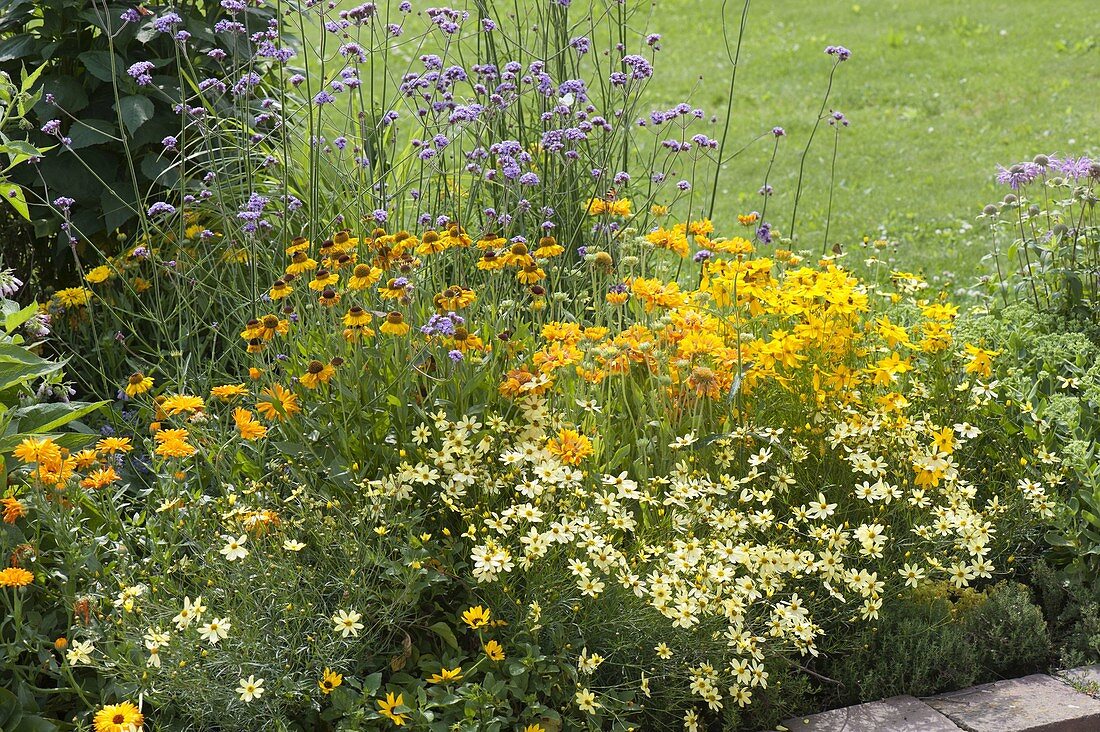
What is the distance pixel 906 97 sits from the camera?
917 cm

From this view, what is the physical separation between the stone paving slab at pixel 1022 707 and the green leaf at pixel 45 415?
208 centimetres

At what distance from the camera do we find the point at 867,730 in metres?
2.58

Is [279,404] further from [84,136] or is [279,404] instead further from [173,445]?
[84,136]

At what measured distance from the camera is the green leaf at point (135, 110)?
377cm

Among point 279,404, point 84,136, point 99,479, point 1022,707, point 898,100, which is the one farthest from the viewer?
point 898,100

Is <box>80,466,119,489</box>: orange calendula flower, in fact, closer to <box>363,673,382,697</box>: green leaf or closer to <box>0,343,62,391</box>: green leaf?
<box>0,343,62,391</box>: green leaf

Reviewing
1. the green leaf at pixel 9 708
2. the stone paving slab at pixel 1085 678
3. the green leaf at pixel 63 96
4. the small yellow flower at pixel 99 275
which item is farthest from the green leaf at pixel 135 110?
the stone paving slab at pixel 1085 678

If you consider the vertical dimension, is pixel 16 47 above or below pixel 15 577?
above

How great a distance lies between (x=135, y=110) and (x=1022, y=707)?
3107 mm

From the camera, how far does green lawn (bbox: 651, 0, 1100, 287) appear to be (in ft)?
22.8

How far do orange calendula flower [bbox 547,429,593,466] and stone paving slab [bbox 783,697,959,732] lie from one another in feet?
2.47

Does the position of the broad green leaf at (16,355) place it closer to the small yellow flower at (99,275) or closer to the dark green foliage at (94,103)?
the small yellow flower at (99,275)

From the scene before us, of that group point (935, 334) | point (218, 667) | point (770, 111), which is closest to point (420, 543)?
point (218, 667)

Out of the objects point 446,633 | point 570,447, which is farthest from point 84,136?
point 446,633
